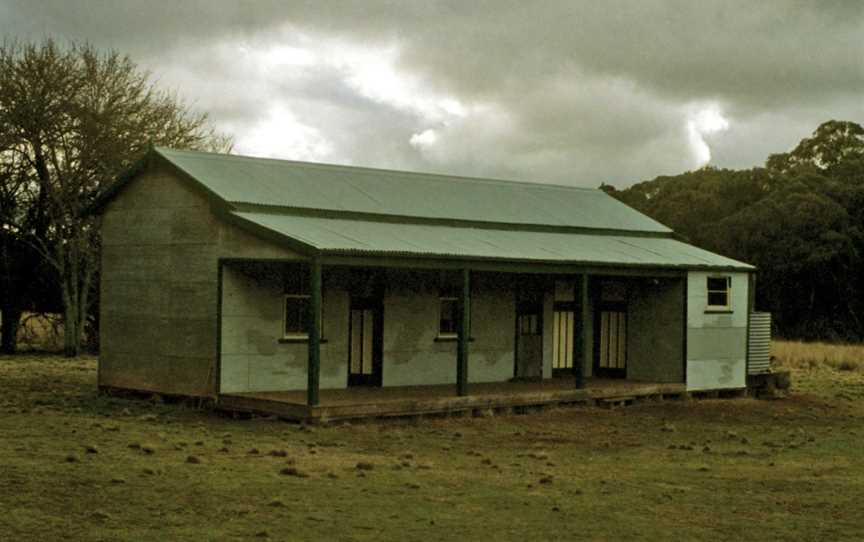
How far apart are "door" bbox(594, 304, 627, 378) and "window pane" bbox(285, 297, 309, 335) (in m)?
8.52

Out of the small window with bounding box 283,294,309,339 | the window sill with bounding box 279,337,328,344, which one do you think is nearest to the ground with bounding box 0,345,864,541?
the window sill with bounding box 279,337,328,344

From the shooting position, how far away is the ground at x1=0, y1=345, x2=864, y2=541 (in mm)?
11695

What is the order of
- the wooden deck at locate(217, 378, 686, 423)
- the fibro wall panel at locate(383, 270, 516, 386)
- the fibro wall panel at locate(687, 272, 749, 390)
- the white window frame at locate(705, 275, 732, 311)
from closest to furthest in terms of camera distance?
1. the wooden deck at locate(217, 378, 686, 423)
2. the fibro wall panel at locate(383, 270, 516, 386)
3. the fibro wall panel at locate(687, 272, 749, 390)
4. the white window frame at locate(705, 275, 732, 311)

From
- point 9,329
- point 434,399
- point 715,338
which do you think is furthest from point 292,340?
point 9,329

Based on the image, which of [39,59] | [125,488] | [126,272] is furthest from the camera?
[39,59]

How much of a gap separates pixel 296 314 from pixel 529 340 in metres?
6.61

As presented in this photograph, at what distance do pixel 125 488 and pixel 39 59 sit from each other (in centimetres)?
2690

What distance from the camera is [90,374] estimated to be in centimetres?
3008

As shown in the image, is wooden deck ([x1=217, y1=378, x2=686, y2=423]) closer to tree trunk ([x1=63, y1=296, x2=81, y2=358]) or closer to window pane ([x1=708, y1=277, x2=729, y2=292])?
window pane ([x1=708, y1=277, x2=729, y2=292])

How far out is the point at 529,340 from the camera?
2736cm

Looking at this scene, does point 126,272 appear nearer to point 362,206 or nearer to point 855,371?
point 362,206

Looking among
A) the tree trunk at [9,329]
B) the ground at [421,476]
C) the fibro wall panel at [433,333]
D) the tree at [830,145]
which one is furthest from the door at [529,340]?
the tree at [830,145]

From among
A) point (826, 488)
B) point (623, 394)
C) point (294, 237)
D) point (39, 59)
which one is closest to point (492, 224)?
point (623, 394)

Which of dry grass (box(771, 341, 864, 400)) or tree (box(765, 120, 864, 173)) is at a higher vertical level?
tree (box(765, 120, 864, 173))
